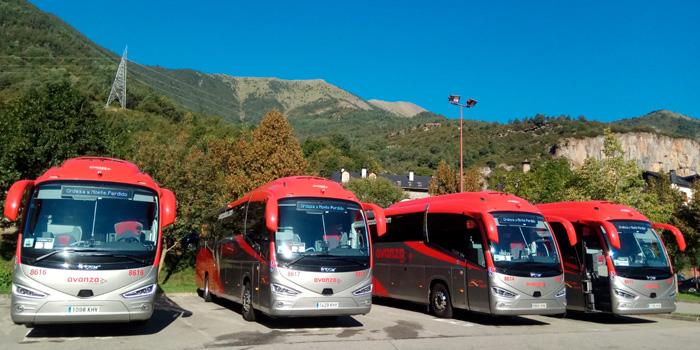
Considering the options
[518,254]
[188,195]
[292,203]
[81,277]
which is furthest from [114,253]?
[188,195]

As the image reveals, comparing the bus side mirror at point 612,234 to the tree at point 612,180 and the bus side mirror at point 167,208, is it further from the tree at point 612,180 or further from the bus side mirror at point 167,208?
the tree at point 612,180

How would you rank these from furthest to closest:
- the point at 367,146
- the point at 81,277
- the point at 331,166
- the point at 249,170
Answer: the point at 367,146
the point at 331,166
the point at 249,170
the point at 81,277

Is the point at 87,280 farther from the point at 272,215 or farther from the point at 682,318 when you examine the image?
the point at 682,318

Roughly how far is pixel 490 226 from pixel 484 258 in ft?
4.35

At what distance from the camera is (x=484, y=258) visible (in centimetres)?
1306

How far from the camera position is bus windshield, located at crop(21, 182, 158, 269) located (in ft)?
30.2

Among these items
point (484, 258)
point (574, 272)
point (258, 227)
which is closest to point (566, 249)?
point (574, 272)

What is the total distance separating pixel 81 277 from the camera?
912 centimetres

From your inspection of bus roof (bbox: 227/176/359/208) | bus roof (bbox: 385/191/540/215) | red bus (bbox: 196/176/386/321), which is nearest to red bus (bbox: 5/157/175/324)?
red bus (bbox: 196/176/386/321)

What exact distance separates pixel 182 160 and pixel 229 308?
12.4 meters

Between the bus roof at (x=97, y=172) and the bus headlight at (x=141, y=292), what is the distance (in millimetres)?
2024

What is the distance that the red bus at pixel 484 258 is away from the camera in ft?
41.9

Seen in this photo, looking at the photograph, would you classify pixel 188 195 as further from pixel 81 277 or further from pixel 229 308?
pixel 81 277

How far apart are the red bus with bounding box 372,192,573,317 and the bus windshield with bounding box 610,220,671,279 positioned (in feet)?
5.29
